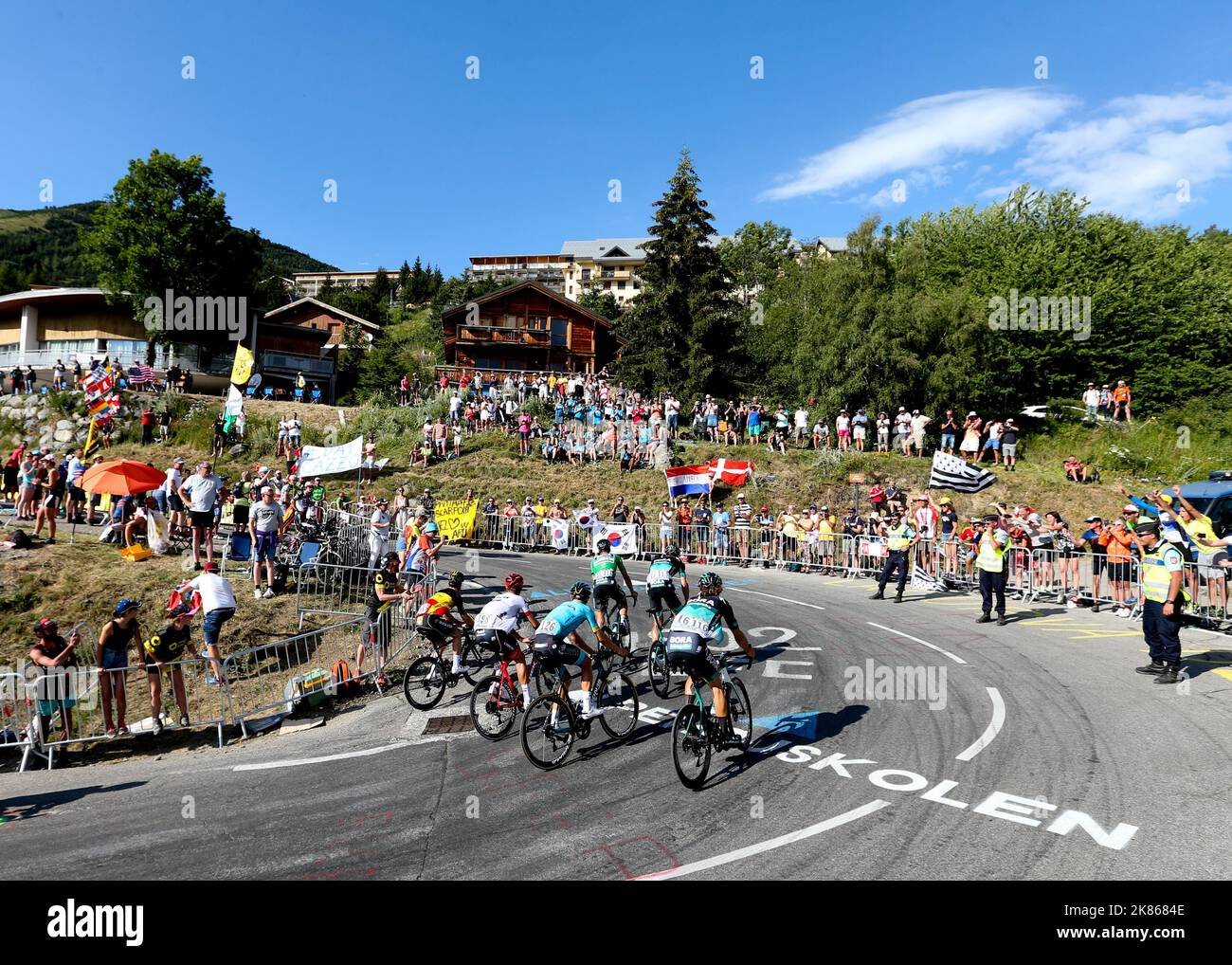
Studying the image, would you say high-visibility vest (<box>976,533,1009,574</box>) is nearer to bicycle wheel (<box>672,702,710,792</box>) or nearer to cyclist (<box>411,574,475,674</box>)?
bicycle wheel (<box>672,702,710,792</box>)

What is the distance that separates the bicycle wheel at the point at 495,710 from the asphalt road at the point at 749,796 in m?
0.25

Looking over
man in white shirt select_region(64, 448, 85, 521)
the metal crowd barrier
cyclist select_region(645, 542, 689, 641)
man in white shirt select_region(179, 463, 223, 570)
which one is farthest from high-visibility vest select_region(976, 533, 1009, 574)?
man in white shirt select_region(64, 448, 85, 521)

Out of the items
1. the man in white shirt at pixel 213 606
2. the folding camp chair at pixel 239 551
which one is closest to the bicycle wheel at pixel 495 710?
the man in white shirt at pixel 213 606

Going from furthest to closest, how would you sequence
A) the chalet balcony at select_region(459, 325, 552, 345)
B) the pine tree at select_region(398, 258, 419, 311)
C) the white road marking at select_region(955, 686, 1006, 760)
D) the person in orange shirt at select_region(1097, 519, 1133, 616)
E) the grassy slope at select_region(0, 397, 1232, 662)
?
the pine tree at select_region(398, 258, 419, 311)
the chalet balcony at select_region(459, 325, 552, 345)
the grassy slope at select_region(0, 397, 1232, 662)
the person in orange shirt at select_region(1097, 519, 1133, 616)
the white road marking at select_region(955, 686, 1006, 760)

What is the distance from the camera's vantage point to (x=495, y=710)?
28.9 ft

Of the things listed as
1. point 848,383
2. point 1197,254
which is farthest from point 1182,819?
point 1197,254

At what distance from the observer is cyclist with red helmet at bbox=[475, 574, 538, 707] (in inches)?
348

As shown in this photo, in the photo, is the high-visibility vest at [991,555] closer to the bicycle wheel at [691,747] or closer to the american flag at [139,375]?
the bicycle wheel at [691,747]

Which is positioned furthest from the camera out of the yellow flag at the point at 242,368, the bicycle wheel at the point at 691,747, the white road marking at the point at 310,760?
the yellow flag at the point at 242,368

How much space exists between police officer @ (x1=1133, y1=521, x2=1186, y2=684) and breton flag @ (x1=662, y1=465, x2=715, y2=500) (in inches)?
645

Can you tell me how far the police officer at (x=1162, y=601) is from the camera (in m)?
10.0

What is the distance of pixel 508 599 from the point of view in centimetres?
895

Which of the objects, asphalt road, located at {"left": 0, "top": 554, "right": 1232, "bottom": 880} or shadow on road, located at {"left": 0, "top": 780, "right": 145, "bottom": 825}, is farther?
shadow on road, located at {"left": 0, "top": 780, "right": 145, "bottom": 825}
